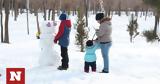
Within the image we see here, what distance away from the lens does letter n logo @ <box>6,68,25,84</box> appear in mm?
6110

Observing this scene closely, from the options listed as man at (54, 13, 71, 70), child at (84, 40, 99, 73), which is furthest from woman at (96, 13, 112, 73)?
man at (54, 13, 71, 70)

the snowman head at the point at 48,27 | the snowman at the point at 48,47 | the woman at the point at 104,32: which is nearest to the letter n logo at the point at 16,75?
the woman at the point at 104,32

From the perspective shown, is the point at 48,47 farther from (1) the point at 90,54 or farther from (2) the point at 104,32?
(2) the point at 104,32

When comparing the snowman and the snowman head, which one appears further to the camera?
the snowman

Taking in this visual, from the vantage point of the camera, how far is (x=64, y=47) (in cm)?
1048

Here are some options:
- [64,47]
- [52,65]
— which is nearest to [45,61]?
[52,65]

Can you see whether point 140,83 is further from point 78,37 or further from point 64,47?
point 78,37

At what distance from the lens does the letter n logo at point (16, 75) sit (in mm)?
6110

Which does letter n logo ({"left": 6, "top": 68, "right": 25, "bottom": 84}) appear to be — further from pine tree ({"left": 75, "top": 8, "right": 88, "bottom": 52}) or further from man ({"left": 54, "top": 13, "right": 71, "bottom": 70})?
pine tree ({"left": 75, "top": 8, "right": 88, "bottom": 52})

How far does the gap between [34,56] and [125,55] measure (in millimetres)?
2924

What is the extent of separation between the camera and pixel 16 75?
6.24 m

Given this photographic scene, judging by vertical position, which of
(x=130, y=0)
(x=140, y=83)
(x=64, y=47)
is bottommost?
(x=140, y=83)

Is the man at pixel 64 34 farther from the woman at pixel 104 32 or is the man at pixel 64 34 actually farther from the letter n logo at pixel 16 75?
the letter n logo at pixel 16 75

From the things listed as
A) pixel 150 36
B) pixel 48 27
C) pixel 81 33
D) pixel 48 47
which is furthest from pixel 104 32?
pixel 81 33
